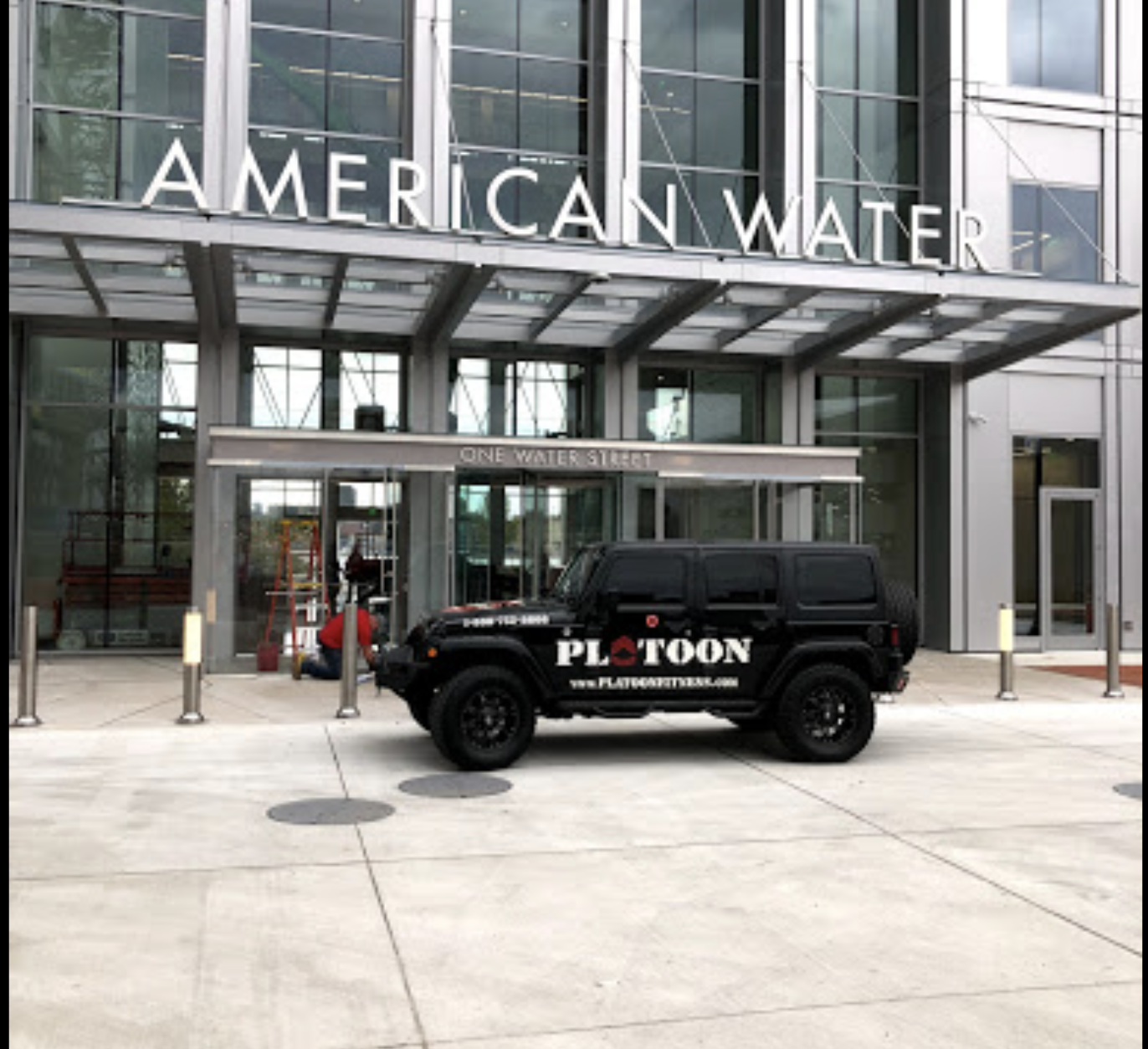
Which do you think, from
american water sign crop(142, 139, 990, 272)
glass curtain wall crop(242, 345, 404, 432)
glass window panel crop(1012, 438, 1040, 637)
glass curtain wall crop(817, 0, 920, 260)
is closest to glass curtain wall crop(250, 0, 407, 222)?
american water sign crop(142, 139, 990, 272)

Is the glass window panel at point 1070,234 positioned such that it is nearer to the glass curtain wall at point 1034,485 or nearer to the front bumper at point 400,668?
the glass curtain wall at point 1034,485

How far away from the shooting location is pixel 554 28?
18.5 metres

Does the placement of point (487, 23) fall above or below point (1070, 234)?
above

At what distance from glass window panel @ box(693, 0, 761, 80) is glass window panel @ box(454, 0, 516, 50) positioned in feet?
10.7

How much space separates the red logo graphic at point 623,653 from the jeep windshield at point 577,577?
505 mm

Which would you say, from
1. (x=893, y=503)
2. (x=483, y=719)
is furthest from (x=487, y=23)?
(x=483, y=719)

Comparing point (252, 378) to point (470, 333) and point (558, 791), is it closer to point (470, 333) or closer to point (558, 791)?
point (470, 333)

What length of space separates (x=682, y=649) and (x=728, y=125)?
1300cm

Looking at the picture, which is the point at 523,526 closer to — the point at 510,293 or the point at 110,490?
the point at 510,293

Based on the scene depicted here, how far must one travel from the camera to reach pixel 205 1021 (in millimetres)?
4145

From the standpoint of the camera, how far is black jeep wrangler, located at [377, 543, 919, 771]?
28.9ft

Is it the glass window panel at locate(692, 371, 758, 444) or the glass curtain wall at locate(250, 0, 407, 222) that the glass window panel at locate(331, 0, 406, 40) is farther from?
the glass window panel at locate(692, 371, 758, 444)

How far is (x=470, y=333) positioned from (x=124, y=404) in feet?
17.3

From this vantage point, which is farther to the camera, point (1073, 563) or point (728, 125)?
point (1073, 563)
